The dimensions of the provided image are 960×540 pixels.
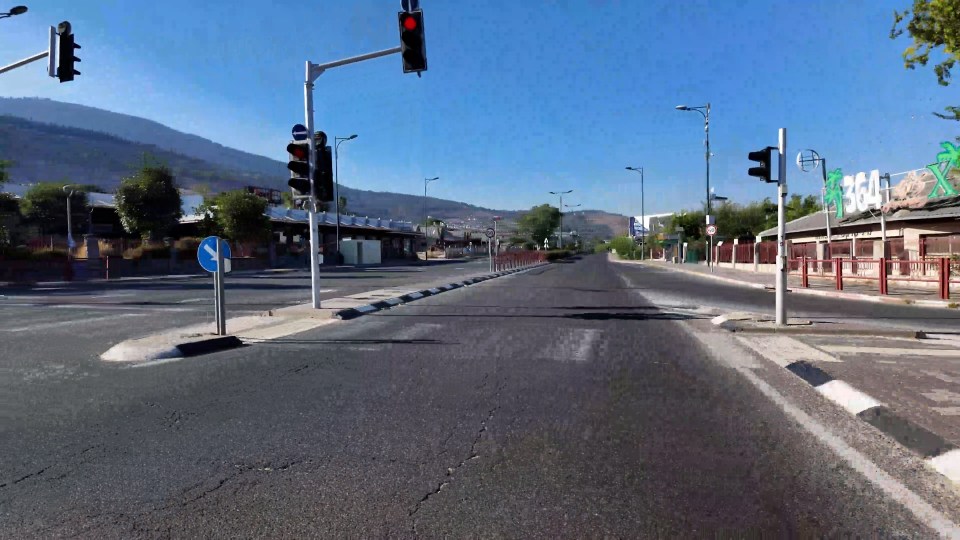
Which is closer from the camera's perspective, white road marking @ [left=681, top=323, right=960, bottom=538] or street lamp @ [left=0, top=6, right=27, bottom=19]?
white road marking @ [left=681, top=323, right=960, bottom=538]

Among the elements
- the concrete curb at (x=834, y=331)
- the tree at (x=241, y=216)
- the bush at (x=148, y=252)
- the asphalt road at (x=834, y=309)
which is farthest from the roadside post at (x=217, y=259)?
the tree at (x=241, y=216)

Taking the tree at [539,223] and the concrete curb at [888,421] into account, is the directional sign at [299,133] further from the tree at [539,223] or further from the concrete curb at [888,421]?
the tree at [539,223]

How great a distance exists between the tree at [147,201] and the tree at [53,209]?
1451cm

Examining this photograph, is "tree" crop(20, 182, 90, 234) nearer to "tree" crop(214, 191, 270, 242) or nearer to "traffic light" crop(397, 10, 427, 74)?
"tree" crop(214, 191, 270, 242)

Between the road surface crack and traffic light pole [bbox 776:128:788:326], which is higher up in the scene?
traffic light pole [bbox 776:128:788:326]

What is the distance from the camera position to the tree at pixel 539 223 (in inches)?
6009

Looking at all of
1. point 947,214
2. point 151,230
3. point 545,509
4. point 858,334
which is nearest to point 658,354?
point 858,334

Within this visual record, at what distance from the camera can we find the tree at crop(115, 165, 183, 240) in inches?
1745

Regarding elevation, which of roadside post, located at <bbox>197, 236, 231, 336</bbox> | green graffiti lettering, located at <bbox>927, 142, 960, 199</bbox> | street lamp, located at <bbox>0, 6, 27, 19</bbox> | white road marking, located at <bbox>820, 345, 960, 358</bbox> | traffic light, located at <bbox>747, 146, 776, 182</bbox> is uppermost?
street lamp, located at <bbox>0, 6, 27, 19</bbox>

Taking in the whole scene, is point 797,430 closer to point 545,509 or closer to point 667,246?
point 545,509

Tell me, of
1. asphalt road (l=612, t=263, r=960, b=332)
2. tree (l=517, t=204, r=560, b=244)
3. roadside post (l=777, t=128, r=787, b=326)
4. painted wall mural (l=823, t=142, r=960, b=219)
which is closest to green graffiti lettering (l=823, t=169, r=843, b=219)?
painted wall mural (l=823, t=142, r=960, b=219)

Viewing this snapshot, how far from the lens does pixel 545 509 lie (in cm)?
333

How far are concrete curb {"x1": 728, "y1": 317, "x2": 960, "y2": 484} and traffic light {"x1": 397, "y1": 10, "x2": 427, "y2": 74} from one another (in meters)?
8.25

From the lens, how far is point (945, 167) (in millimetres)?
21000
